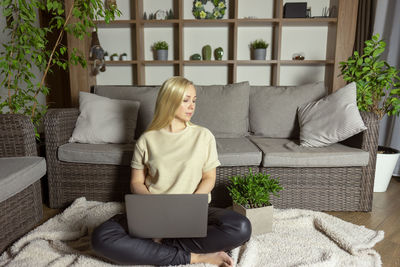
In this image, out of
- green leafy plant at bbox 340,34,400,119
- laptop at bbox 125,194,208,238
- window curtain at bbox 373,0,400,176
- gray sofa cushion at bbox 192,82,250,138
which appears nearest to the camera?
laptop at bbox 125,194,208,238

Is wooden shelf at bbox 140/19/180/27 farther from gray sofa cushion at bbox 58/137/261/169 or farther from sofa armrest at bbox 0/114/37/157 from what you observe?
sofa armrest at bbox 0/114/37/157

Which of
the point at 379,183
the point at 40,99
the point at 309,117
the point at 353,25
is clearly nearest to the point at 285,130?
the point at 309,117

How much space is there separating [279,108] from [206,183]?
1140 mm

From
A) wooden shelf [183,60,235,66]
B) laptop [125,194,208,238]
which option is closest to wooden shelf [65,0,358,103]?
wooden shelf [183,60,235,66]

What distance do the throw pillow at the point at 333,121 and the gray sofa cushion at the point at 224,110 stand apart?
0.44 metres

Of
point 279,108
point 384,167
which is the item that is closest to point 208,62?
point 279,108

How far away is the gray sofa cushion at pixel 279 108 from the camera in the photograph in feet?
7.56

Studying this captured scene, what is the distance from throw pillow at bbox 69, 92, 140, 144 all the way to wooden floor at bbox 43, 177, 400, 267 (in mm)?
522

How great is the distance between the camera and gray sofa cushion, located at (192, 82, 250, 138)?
90.2 inches

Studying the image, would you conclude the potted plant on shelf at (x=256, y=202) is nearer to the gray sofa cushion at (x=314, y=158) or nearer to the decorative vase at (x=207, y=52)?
the gray sofa cushion at (x=314, y=158)

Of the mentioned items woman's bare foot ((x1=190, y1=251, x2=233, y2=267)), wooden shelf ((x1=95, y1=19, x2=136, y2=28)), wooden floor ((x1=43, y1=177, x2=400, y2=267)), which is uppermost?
wooden shelf ((x1=95, y1=19, x2=136, y2=28))

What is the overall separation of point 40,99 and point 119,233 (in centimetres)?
313

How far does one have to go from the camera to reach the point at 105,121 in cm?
211

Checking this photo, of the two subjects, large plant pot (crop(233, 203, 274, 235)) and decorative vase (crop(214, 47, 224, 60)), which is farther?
decorative vase (crop(214, 47, 224, 60))
